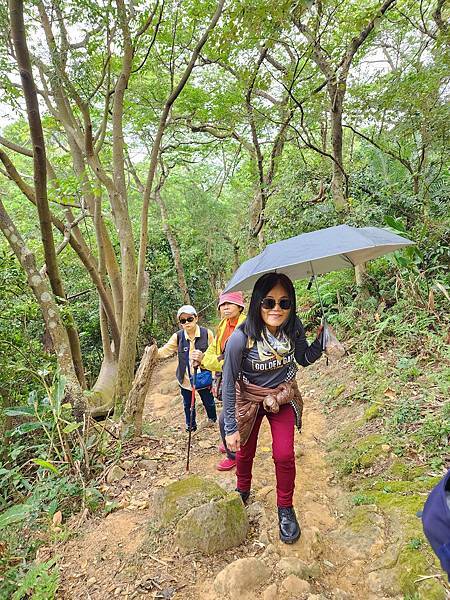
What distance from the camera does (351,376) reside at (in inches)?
208

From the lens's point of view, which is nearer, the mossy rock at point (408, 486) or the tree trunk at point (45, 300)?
the mossy rock at point (408, 486)

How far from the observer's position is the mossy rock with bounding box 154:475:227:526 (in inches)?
109

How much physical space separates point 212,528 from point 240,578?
1.27ft

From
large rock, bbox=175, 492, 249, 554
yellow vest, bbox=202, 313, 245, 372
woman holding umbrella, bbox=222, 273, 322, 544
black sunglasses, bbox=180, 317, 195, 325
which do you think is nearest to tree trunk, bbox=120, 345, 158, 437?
black sunglasses, bbox=180, 317, 195, 325

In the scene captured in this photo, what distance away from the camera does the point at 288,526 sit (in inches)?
101

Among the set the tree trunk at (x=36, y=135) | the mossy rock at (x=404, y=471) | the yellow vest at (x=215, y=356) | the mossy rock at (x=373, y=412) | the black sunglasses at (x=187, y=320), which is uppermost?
the tree trunk at (x=36, y=135)

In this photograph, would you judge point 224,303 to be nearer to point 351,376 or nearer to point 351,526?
point 351,526

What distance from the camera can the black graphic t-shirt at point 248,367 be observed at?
2.62 meters

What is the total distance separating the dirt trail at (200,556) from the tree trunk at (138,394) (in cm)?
52

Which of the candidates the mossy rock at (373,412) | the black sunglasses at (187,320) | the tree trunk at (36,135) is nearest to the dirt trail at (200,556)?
the mossy rock at (373,412)

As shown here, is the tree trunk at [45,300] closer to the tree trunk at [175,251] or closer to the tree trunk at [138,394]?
the tree trunk at [138,394]

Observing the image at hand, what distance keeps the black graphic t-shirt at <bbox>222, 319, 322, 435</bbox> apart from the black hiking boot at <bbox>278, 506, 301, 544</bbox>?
0.68 metres

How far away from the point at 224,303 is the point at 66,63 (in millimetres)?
4685

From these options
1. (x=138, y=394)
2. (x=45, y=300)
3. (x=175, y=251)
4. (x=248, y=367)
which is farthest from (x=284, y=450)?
(x=175, y=251)
